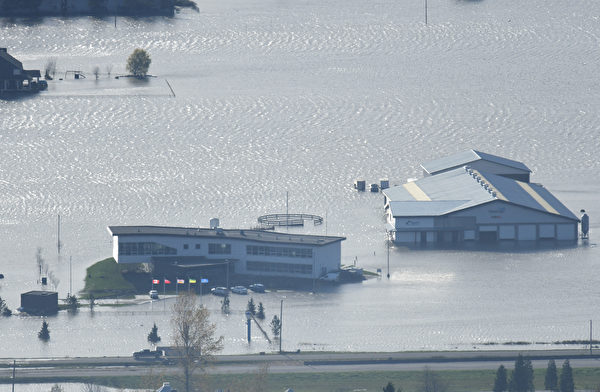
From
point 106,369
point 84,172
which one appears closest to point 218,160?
point 84,172

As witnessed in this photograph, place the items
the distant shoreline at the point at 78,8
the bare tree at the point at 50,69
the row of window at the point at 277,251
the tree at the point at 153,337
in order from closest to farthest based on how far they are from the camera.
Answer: the tree at the point at 153,337, the row of window at the point at 277,251, the bare tree at the point at 50,69, the distant shoreline at the point at 78,8

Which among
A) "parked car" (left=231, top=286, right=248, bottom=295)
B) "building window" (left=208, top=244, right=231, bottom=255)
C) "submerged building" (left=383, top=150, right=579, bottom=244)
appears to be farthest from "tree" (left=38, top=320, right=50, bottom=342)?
"submerged building" (left=383, top=150, right=579, bottom=244)

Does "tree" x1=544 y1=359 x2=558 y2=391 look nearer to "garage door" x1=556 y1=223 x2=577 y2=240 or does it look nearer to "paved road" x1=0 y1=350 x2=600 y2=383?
"paved road" x1=0 y1=350 x2=600 y2=383

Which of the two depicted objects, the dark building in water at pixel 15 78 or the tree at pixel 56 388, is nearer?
the tree at pixel 56 388

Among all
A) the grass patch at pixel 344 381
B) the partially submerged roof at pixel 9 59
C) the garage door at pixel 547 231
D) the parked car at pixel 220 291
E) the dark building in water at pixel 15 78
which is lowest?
the grass patch at pixel 344 381

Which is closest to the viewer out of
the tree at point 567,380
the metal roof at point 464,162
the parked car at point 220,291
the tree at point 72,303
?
the tree at point 567,380

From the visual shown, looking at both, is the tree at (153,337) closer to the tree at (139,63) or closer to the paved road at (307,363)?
the paved road at (307,363)

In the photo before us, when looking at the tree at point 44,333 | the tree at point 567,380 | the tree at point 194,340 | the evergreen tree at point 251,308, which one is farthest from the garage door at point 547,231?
the tree at point 194,340

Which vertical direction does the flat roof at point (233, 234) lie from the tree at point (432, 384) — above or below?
above
